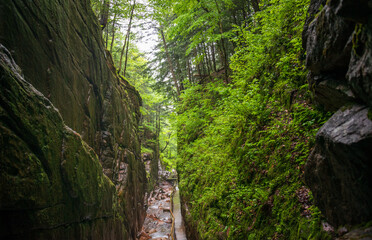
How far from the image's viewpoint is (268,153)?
207 inches

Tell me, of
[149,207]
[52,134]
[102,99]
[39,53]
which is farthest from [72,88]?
[149,207]

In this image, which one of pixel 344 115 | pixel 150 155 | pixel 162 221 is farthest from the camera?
pixel 150 155

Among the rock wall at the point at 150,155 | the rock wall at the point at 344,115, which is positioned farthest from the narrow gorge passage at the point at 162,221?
the rock wall at the point at 344,115

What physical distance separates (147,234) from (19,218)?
1142 centimetres

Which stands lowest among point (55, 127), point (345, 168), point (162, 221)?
point (162, 221)

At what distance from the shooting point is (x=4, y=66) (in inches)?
116

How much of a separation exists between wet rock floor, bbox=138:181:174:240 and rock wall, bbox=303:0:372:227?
11010mm

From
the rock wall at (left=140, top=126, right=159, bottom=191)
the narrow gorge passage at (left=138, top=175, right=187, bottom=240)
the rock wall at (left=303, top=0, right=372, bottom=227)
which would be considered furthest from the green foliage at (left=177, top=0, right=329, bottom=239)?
the rock wall at (left=140, top=126, right=159, bottom=191)

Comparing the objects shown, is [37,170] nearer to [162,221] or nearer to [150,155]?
[162,221]

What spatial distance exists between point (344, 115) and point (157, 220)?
1575 cm

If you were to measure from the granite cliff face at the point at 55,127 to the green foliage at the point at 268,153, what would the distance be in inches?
151

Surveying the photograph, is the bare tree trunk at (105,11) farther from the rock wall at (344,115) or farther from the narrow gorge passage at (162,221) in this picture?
the narrow gorge passage at (162,221)

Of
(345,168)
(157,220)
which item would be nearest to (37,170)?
(345,168)

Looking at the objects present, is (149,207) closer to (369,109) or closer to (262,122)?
(262,122)
